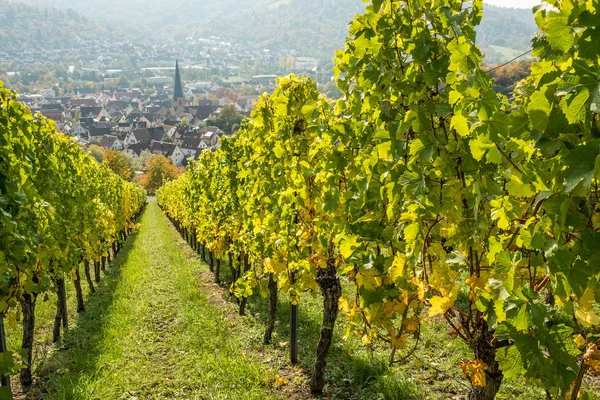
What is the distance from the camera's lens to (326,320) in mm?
5332

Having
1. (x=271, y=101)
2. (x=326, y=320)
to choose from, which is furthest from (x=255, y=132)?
(x=326, y=320)

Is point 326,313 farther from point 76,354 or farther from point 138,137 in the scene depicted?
point 138,137

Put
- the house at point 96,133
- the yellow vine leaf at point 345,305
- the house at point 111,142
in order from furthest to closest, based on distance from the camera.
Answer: the house at point 96,133, the house at point 111,142, the yellow vine leaf at point 345,305

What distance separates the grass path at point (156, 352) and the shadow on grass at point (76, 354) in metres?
0.01

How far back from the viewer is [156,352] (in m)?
7.46

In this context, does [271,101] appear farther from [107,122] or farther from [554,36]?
[107,122]

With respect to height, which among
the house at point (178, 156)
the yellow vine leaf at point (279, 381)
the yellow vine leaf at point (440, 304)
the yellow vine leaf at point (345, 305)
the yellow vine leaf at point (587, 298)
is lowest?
the yellow vine leaf at point (279, 381)

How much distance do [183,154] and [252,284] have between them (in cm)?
9085

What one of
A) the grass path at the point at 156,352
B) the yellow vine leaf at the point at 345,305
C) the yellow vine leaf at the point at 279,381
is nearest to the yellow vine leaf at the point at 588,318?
the yellow vine leaf at the point at 345,305

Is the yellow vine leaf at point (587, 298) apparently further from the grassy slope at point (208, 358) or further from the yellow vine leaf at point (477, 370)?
the grassy slope at point (208, 358)

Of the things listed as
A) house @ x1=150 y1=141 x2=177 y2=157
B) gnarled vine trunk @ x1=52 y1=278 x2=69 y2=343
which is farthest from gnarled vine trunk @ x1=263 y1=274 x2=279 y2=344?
house @ x1=150 y1=141 x2=177 y2=157

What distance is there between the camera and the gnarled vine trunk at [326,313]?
17.1ft

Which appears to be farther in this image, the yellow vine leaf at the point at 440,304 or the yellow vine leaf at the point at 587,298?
the yellow vine leaf at the point at 440,304

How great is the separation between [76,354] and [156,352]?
133 cm
